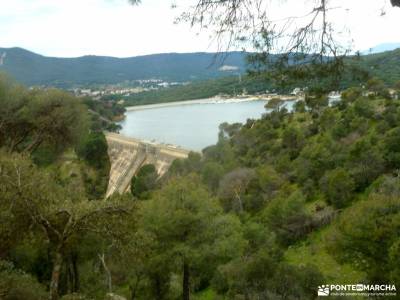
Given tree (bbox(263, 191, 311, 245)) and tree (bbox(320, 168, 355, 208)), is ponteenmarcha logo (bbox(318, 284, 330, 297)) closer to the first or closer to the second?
tree (bbox(263, 191, 311, 245))

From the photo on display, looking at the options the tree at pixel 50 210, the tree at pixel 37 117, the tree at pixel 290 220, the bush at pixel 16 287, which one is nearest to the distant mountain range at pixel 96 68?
the tree at pixel 290 220

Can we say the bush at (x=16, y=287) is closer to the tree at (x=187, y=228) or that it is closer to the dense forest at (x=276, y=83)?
the tree at (x=187, y=228)

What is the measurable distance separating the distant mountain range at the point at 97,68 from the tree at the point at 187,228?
72.8 metres

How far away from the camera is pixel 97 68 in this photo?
103m

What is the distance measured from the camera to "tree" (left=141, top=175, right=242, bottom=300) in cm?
654

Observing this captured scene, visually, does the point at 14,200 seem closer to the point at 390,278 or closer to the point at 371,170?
the point at 390,278

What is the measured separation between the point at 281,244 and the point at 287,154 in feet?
21.0

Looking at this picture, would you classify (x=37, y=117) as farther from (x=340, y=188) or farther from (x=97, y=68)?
(x=97, y=68)

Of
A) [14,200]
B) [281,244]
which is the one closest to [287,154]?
[281,244]

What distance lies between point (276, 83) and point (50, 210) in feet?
8.95

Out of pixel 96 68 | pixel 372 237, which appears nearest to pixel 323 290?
pixel 372 237

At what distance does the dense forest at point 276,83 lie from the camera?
2.80m

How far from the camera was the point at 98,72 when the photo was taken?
101250 millimetres

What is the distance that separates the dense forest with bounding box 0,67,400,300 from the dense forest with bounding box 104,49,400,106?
0.23 metres
